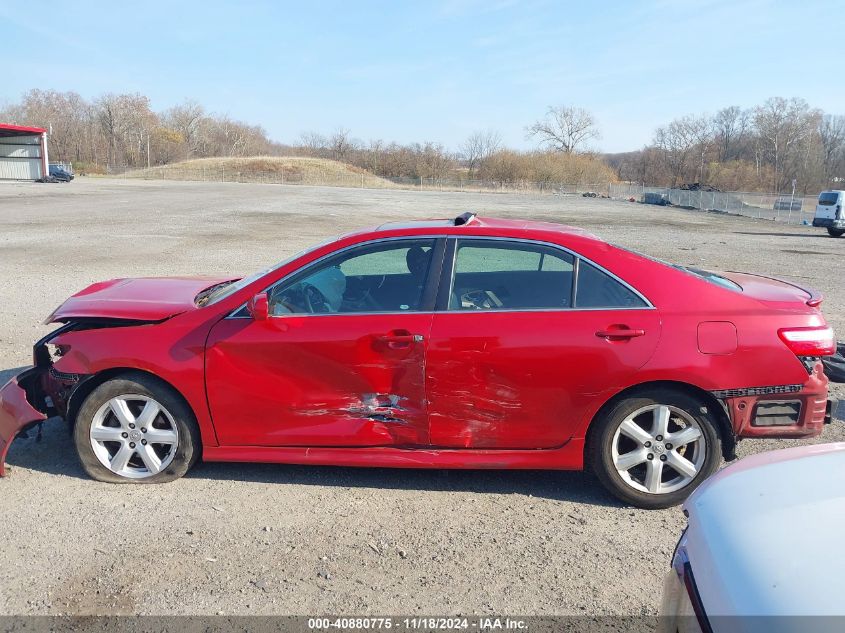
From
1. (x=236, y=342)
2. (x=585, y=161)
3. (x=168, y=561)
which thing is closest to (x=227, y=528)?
(x=168, y=561)

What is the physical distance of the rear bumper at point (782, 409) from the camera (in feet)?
12.7

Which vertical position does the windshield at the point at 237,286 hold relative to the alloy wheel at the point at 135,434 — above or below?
above

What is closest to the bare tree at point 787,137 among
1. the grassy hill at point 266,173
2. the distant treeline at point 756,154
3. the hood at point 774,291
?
the distant treeline at point 756,154

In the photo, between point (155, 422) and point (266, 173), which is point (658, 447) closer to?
point (155, 422)

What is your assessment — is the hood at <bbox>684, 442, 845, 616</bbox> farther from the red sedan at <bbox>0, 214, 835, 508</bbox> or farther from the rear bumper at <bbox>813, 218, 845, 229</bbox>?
the rear bumper at <bbox>813, 218, 845, 229</bbox>

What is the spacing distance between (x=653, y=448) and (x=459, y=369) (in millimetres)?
1217

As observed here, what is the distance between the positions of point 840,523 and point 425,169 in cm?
10926

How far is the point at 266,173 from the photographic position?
96375mm

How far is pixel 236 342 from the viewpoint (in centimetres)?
395

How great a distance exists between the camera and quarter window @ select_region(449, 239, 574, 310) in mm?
3980

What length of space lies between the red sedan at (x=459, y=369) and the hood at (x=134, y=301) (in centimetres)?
3

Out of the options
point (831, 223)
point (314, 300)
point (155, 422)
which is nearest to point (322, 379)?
point (314, 300)

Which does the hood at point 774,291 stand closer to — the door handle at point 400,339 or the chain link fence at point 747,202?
the door handle at point 400,339

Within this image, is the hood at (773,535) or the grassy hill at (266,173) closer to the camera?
the hood at (773,535)
